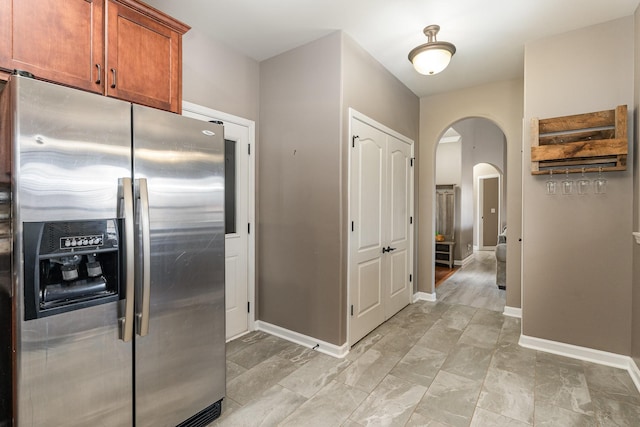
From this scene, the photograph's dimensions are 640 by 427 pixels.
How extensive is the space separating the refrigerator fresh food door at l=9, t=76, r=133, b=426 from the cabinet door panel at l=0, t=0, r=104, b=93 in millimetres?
304

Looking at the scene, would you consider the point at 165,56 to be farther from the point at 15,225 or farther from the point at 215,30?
Answer: the point at 15,225

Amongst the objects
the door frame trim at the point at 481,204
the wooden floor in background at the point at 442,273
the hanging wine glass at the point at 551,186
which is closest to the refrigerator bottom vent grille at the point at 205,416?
the hanging wine glass at the point at 551,186

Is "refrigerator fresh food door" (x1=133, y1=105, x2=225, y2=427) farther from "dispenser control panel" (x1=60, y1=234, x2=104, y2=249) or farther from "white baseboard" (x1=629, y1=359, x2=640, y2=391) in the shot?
"white baseboard" (x1=629, y1=359, x2=640, y2=391)

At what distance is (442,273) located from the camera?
19.7 ft

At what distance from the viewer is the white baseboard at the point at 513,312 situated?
362 cm

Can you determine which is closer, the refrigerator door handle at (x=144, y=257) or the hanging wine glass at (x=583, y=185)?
the refrigerator door handle at (x=144, y=257)

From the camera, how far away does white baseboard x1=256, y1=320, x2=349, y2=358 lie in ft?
9.04

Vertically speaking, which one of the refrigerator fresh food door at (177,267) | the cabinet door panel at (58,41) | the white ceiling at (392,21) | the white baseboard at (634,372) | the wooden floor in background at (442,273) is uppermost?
the white ceiling at (392,21)

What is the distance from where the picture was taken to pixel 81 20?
5.26ft

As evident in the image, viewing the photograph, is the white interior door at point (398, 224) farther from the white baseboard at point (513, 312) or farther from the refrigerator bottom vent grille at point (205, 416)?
the refrigerator bottom vent grille at point (205, 416)

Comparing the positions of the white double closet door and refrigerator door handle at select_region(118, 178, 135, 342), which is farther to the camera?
the white double closet door

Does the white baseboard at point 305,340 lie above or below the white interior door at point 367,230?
below

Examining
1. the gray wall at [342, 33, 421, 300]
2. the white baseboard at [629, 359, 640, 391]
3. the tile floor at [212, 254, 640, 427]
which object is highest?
the gray wall at [342, 33, 421, 300]

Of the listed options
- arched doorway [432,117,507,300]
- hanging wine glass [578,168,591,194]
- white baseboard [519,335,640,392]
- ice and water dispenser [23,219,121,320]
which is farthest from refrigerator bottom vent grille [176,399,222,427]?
arched doorway [432,117,507,300]
